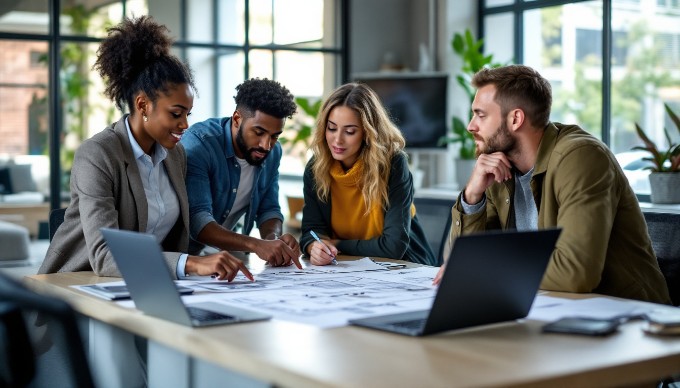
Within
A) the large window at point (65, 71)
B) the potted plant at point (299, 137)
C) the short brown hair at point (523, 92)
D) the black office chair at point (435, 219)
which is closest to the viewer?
the short brown hair at point (523, 92)

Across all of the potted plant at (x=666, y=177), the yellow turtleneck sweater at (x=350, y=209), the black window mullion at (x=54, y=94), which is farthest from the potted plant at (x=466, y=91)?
the yellow turtleneck sweater at (x=350, y=209)

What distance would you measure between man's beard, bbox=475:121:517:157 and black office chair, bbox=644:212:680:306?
48 cm

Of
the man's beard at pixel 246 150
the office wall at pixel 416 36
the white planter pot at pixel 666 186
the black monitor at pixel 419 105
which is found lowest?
the white planter pot at pixel 666 186

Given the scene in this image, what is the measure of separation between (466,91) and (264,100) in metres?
4.14

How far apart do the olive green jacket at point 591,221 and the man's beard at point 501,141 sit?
132 millimetres

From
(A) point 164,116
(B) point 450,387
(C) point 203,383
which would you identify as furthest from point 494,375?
(A) point 164,116

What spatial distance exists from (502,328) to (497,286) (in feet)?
0.36

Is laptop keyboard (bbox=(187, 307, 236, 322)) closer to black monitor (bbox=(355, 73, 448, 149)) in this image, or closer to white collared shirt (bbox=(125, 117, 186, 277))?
white collared shirt (bbox=(125, 117, 186, 277))

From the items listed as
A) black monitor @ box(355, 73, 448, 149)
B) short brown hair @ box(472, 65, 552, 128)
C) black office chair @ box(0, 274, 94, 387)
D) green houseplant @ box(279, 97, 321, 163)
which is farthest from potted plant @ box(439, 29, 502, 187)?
black office chair @ box(0, 274, 94, 387)

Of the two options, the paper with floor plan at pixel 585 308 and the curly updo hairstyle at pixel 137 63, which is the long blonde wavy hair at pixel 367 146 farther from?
the paper with floor plan at pixel 585 308

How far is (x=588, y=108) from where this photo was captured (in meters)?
6.66

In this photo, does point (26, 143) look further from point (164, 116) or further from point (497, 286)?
point (497, 286)

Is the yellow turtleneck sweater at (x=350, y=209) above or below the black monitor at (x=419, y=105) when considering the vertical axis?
below

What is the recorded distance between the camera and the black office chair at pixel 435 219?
11.5ft
